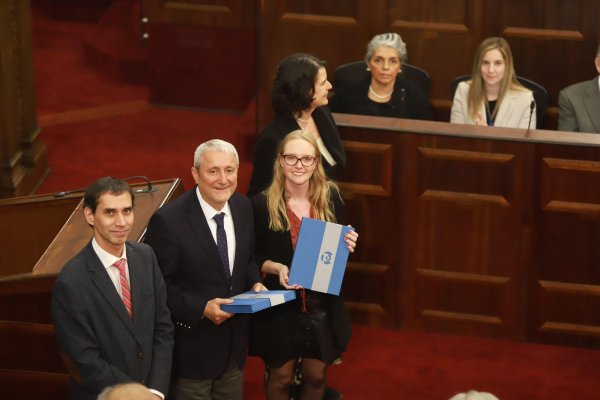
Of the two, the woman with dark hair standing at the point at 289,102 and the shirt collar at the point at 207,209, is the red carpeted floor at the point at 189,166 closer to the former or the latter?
the woman with dark hair standing at the point at 289,102

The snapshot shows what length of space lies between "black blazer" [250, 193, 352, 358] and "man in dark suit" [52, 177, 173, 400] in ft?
2.41

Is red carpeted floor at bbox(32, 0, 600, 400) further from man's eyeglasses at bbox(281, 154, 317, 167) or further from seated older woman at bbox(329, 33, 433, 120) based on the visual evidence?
man's eyeglasses at bbox(281, 154, 317, 167)

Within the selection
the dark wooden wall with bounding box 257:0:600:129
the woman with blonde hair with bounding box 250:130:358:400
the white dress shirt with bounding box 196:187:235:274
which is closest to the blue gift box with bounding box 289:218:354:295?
the woman with blonde hair with bounding box 250:130:358:400

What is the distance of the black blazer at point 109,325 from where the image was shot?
15.2 feet

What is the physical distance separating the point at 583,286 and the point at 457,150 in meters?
0.98

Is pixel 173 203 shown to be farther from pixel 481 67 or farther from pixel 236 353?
pixel 481 67

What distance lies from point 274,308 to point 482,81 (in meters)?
2.32

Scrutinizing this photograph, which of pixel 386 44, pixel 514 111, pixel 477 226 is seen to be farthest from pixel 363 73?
pixel 477 226

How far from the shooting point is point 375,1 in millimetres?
8234

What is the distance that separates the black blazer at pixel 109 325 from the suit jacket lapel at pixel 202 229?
0.28 metres

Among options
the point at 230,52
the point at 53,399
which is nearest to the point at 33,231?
the point at 53,399

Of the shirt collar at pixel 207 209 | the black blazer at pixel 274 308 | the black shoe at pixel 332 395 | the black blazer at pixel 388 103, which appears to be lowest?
the black shoe at pixel 332 395

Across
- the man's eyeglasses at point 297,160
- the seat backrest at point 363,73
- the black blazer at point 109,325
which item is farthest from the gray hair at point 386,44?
the black blazer at point 109,325

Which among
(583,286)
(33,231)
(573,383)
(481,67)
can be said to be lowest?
(573,383)
